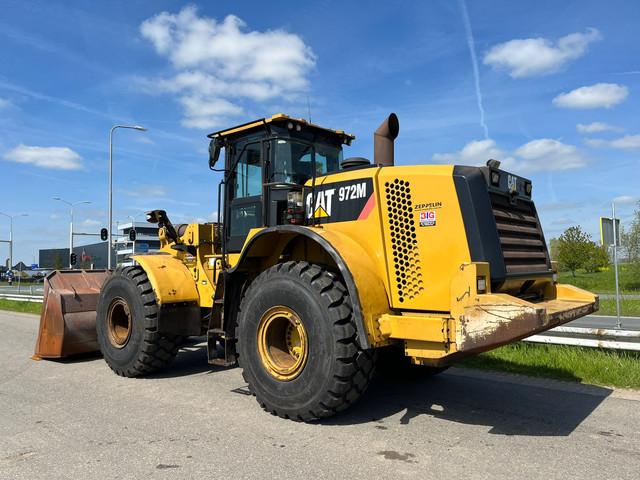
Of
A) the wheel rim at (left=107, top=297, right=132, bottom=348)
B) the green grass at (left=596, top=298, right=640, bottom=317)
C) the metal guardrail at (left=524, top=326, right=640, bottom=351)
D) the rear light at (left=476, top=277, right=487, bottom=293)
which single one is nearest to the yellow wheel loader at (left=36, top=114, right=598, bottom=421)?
the rear light at (left=476, top=277, right=487, bottom=293)

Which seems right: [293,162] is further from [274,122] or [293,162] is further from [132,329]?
[132,329]

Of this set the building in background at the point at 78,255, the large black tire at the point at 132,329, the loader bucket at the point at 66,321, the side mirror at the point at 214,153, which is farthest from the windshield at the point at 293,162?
the building in background at the point at 78,255

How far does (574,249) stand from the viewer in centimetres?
4319

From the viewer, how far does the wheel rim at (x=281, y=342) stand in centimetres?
459

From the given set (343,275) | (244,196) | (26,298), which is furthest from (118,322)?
(26,298)

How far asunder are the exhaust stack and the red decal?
3.23ft

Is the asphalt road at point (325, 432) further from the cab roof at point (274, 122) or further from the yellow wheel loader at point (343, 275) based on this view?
the cab roof at point (274, 122)

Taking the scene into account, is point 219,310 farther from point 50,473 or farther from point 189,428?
point 50,473

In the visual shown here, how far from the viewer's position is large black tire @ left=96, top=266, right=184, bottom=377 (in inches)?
246

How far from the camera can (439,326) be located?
393 centimetres

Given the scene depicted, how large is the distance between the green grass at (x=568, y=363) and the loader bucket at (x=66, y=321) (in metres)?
5.50

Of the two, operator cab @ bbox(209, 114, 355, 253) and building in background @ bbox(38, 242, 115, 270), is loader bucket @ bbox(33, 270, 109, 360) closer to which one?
operator cab @ bbox(209, 114, 355, 253)

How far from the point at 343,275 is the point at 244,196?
224 centimetres

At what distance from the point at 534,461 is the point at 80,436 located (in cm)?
352
